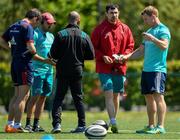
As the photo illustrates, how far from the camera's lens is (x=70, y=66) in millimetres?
13586

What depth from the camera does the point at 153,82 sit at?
13.6 m

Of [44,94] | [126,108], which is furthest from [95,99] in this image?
[44,94]

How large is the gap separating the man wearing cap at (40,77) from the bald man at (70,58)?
1.03 metres

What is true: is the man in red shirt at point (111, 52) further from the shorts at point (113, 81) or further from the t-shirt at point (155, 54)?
the t-shirt at point (155, 54)

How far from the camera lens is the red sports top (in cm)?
1415

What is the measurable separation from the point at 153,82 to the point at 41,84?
7.60ft

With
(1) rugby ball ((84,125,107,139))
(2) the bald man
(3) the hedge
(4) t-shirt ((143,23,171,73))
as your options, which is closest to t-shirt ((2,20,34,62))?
(2) the bald man

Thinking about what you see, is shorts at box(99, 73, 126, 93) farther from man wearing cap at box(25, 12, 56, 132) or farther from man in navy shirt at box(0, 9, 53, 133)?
man in navy shirt at box(0, 9, 53, 133)

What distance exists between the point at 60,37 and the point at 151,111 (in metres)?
2.14

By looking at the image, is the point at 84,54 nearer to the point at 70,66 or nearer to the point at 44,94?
the point at 70,66

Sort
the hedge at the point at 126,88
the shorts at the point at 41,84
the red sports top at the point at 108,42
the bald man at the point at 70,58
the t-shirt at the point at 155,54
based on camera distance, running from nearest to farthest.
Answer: the bald man at the point at 70,58
the t-shirt at the point at 155,54
the red sports top at the point at 108,42
the shorts at the point at 41,84
the hedge at the point at 126,88

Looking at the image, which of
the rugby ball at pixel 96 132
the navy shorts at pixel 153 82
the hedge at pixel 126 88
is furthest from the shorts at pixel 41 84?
the hedge at pixel 126 88

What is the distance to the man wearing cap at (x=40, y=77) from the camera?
14570 millimetres

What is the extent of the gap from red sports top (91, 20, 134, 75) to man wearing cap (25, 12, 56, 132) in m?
0.97
